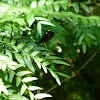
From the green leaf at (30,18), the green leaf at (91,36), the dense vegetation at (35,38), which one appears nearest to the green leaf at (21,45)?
the dense vegetation at (35,38)

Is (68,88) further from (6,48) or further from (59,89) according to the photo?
(6,48)

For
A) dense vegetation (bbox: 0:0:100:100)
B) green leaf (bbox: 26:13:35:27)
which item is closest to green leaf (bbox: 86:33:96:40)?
dense vegetation (bbox: 0:0:100:100)

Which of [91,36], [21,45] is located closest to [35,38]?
[21,45]

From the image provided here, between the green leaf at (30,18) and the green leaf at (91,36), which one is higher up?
the green leaf at (30,18)

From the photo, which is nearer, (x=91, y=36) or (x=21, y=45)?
(x=21, y=45)

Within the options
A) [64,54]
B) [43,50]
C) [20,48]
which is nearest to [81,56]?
[64,54]

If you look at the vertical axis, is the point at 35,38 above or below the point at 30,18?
below

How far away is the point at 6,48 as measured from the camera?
1417 millimetres

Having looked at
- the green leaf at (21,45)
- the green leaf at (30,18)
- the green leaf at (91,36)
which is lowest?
the green leaf at (91,36)

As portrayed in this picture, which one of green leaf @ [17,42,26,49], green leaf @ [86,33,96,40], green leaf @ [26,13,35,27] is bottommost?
green leaf @ [86,33,96,40]

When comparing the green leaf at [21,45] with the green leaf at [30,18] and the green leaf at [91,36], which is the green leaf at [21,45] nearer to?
the green leaf at [30,18]

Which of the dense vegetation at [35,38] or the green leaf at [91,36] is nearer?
the dense vegetation at [35,38]

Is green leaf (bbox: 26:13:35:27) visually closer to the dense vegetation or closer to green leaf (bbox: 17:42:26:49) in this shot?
the dense vegetation

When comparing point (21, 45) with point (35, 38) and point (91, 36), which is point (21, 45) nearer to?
point (35, 38)
